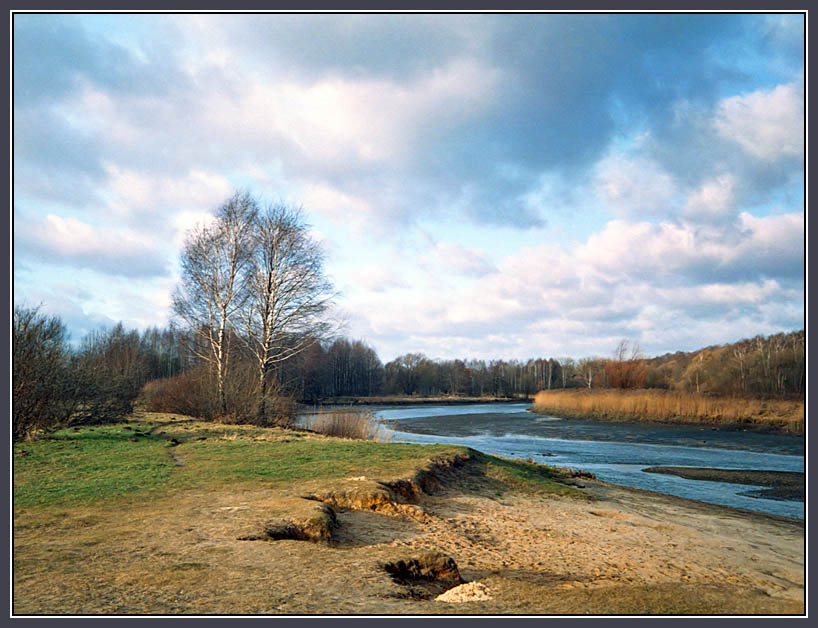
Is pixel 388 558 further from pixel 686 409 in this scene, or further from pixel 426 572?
pixel 686 409

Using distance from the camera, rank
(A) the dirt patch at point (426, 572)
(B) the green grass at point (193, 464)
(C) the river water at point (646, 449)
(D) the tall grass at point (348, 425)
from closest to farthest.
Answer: (A) the dirt patch at point (426, 572)
(B) the green grass at point (193, 464)
(C) the river water at point (646, 449)
(D) the tall grass at point (348, 425)

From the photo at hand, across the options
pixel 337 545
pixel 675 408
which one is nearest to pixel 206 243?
pixel 337 545

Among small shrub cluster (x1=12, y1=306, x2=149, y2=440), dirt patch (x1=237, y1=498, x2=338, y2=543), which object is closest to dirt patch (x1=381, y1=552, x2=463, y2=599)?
dirt patch (x1=237, y1=498, x2=338, y2=543)

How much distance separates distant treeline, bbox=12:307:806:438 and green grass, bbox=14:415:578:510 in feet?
5.81

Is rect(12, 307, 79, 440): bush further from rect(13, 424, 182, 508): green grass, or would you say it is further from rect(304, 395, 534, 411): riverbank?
rect(304, 395, 534, 411): riverbank

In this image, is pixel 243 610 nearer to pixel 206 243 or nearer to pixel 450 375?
pixel 206 243

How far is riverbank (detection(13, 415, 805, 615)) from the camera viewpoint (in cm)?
446

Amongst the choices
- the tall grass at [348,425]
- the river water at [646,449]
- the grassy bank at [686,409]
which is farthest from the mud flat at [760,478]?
the grassy bank at [686,409]

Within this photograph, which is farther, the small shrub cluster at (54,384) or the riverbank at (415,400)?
the riverbank at (415,400)

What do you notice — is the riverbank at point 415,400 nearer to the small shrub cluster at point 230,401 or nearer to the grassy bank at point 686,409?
the grassy bank at point 686,409

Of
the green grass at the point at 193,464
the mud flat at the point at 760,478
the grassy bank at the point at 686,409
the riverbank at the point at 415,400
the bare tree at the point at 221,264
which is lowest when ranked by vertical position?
the riverbank at the point at 415,400

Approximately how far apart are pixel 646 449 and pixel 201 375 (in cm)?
1958

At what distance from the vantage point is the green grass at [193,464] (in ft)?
28.1

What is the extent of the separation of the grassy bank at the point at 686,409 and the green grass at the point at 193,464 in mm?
24931
